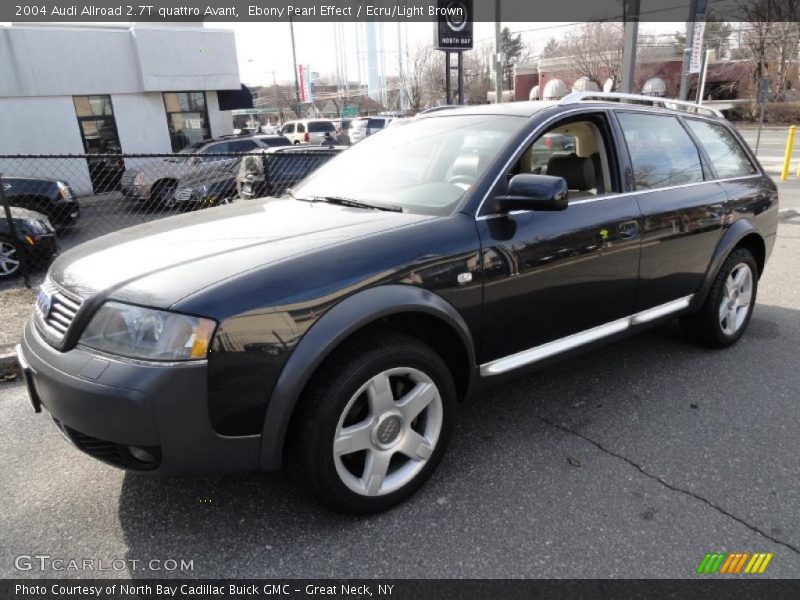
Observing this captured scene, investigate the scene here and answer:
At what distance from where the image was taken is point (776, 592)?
7.11ft

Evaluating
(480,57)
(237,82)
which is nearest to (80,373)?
(237,82)

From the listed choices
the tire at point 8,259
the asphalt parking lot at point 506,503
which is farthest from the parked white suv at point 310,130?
the asphalt parking lot at point 506,503

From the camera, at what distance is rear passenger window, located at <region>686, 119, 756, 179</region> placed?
4.14m

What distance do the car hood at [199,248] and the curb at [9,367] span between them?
6.03 feet

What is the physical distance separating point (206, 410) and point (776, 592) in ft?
7.15

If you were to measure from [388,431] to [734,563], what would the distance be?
1449 millimetres

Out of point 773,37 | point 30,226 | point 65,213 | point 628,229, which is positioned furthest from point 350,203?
point 773,37

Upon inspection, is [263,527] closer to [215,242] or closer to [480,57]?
[215,242]

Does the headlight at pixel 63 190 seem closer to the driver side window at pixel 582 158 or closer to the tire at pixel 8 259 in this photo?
the tire at pixel 8 259

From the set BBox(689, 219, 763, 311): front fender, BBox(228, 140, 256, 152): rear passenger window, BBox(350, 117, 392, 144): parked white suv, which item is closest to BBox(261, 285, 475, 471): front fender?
BBox(689, 219, 763, 311): front fender

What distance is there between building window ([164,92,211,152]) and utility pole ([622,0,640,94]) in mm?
12420

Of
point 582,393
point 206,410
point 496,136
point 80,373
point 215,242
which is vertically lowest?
point 582,393

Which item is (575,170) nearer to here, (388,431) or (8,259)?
(388,431)

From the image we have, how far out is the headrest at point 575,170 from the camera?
11.5ft
